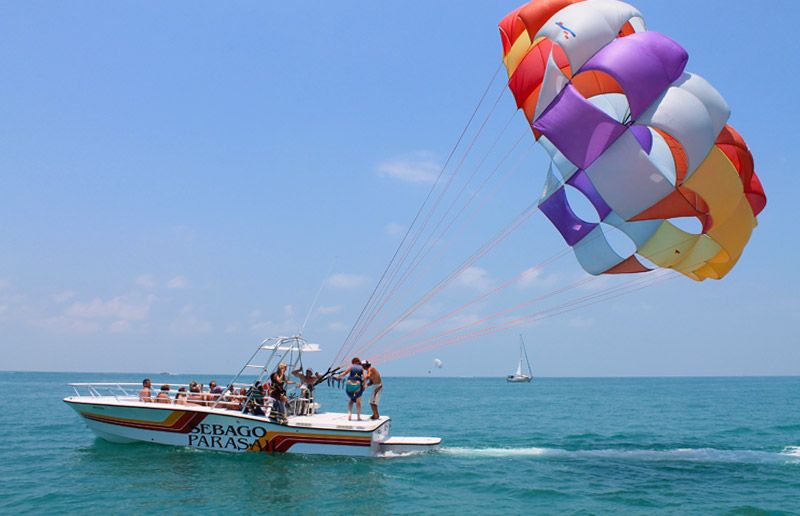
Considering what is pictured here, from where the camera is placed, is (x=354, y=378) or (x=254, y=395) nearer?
(x=254, y=395)

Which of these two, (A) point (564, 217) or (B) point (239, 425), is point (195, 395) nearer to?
(B) point (239, 425)

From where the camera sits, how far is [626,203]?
1044cm

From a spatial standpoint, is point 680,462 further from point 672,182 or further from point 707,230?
point 672,182

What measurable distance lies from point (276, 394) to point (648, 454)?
9581 millimetres

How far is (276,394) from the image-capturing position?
46.3 ft

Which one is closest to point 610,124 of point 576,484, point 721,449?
point 576,484

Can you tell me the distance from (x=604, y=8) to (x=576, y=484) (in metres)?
8.46

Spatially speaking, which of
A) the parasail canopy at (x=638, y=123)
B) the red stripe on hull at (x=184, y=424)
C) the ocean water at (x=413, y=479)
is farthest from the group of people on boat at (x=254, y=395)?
the parasail canopy at (x=638, y=123)

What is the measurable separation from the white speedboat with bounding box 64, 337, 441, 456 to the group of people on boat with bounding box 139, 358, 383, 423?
0.02 metres

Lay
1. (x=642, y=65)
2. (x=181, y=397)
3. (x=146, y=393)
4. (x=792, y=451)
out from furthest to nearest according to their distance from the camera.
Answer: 1. (x=792, y=451)
2. (x=146, y=393)
3. (x=181, y=397)
4. (x=642, y=65)

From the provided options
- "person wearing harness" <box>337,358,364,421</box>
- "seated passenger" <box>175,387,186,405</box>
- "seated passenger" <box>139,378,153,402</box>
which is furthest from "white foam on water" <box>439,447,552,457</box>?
"seated passenger" <box>139,378,153,402</box>

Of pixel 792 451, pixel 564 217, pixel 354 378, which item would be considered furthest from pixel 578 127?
pixel 792 451

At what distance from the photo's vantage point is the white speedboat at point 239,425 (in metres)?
13.8

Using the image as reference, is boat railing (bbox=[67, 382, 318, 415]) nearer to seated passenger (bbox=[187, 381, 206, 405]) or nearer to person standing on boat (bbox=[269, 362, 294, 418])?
seated passenger (bbox=[187, 381, 206, 405])
